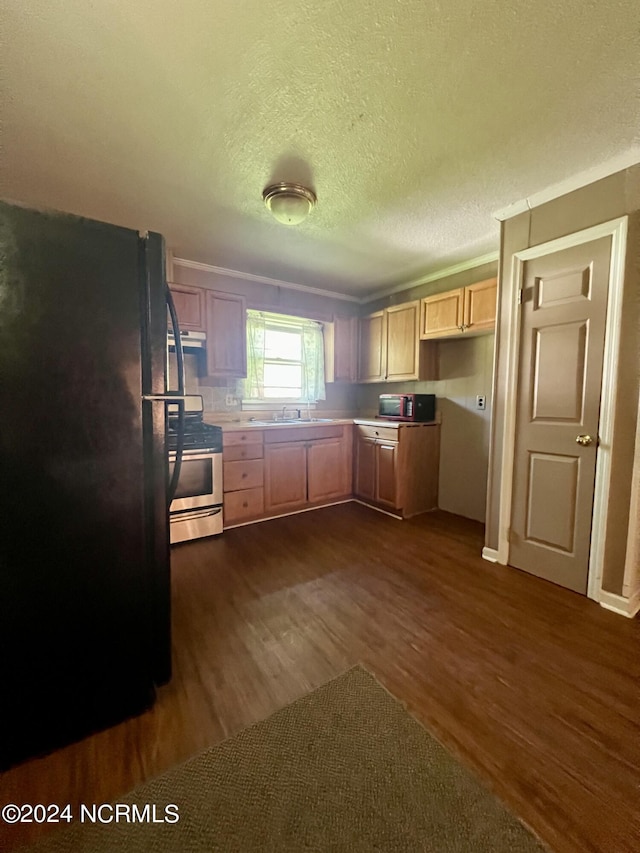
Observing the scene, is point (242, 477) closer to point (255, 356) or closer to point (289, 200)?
point (255, 356)

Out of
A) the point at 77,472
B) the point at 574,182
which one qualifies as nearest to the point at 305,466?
the point at 77,472

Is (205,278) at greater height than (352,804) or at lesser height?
greater

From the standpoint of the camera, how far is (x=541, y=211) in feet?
7.26

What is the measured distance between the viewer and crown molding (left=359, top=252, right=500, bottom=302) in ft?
10.2

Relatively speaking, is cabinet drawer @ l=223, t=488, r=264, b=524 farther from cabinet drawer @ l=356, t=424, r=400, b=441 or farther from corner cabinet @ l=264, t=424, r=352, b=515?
cabinet drawer @ l=356, t=424, r=400, b=441

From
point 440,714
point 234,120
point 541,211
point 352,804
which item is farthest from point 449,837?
point 541,211

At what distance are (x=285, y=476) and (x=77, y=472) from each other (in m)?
2.37

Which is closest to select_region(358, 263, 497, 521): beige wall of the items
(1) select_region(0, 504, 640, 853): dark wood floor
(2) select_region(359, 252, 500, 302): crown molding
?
(2) select_region(359, 252, 500, 302): crown molding

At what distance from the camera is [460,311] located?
3.16m

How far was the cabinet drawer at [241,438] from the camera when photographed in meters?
3.09

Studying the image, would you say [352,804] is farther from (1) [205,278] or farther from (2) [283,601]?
(1) [205,278]

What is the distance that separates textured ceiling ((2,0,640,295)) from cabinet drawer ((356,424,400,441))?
1844mm

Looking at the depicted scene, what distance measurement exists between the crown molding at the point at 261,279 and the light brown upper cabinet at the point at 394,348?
1.41 feet

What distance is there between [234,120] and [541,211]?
1.93 metres
